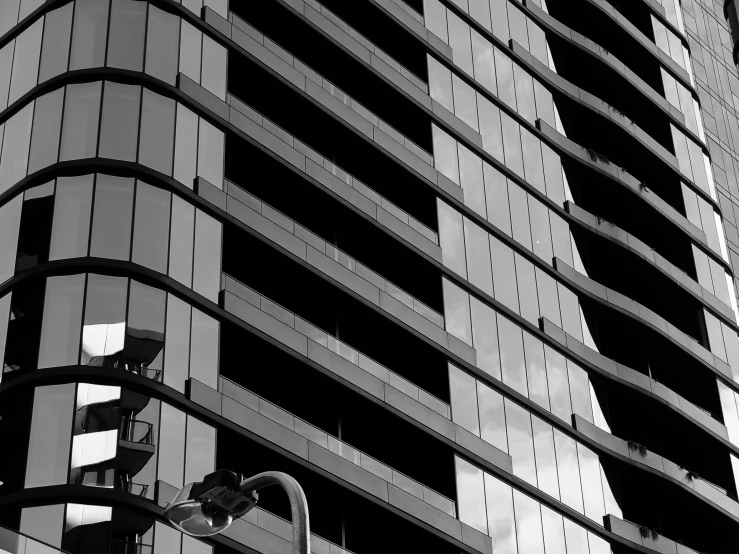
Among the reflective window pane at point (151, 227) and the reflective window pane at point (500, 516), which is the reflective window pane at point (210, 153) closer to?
the reflective window pane at point (151, 227)

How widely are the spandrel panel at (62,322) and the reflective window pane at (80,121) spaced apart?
429 centimetres

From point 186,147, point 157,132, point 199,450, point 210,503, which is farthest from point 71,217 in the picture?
point 210,503

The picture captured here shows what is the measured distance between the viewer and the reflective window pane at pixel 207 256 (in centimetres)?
3862

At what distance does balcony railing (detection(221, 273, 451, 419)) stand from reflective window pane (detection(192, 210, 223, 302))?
0.45 meters

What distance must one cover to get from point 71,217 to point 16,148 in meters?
3.99

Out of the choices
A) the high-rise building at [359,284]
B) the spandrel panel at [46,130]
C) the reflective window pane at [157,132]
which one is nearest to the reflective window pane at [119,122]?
the high-rise building at [359,284]

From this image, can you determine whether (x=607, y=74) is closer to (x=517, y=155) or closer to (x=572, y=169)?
(x=572, y=169)

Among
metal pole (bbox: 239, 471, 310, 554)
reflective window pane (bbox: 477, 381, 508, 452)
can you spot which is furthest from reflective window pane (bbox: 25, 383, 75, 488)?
metal pole (bbox: 239, 471, 310, 554)

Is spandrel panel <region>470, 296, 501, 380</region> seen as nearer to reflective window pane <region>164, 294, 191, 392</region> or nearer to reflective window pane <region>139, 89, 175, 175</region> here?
reflective window pane <region>164, 294, 191, 392</region>

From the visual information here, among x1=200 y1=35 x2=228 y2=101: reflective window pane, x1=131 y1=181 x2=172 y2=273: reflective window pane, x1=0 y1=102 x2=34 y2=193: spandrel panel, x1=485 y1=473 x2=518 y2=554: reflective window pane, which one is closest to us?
x1=131 y1=181 x2=172 y2=273: reflective window pane

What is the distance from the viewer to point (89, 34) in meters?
41.2

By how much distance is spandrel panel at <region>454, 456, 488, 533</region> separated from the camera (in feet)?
146

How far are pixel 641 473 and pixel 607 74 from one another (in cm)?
2122

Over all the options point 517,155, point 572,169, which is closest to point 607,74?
point 572,169
